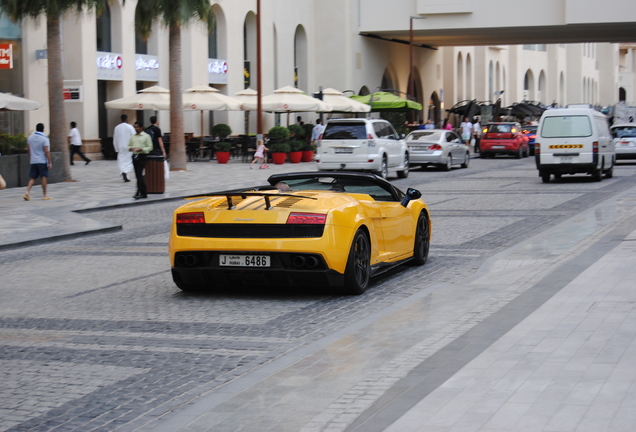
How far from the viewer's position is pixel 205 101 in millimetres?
37125

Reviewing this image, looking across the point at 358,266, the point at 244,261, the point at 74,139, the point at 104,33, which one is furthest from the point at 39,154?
the point at 104,33

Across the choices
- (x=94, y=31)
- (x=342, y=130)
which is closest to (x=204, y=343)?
(x=342, y=130)

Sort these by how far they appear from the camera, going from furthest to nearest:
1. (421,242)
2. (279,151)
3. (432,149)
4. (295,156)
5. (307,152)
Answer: (307,152) < (295,156) < (279,151) < (432,149) < (421,242)

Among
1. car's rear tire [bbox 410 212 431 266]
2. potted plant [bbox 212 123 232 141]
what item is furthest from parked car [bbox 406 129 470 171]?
car's rear tire [bbox 410 212 431 266]

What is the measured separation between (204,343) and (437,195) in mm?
15267

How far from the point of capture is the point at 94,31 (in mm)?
35594

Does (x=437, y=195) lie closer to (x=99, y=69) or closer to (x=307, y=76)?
(x=99, y=69)

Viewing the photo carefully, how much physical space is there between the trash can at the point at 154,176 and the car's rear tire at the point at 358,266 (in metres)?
13.3

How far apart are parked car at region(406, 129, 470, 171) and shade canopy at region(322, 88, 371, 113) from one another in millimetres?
9172

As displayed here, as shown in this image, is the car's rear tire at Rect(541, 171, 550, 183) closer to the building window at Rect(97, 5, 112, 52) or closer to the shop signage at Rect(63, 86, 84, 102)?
the shop signage at Rect(63, 86, 84, 102)

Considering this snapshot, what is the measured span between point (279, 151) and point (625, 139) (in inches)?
514

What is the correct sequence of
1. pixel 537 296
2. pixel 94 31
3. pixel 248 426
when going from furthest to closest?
pixel 94 31
pixel 537 296
pixel 248 426

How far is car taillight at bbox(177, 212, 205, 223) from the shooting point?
9.00m

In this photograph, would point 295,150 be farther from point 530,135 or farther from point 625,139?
point 530,135
